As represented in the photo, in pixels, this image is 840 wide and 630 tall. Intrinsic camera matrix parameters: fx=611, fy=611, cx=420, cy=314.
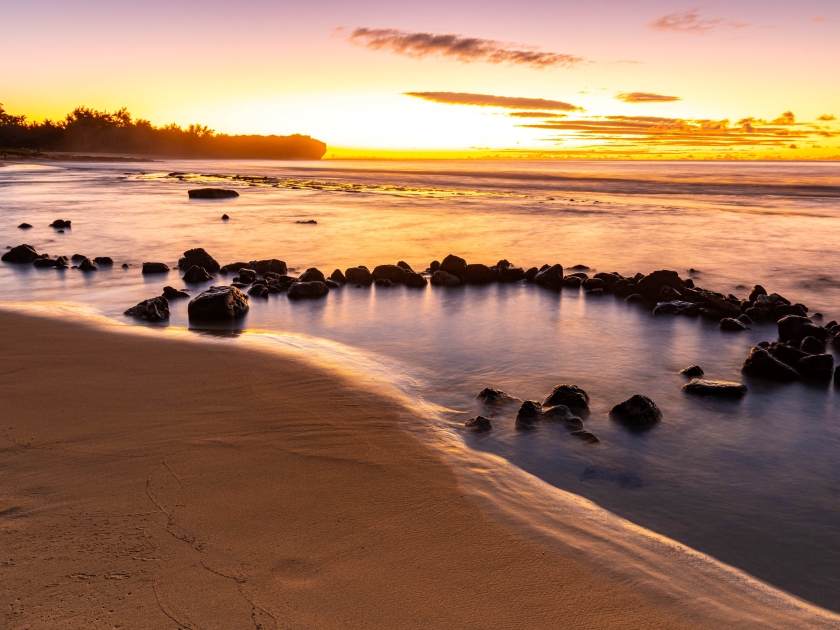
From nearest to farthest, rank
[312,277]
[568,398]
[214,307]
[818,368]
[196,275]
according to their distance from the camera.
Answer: [568,398] → [818,368] → [214,307] → [312,277] → [196,275]

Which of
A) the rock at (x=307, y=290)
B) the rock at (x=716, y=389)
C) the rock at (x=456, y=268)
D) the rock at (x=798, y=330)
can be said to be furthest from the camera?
the rock at (x=456, y=268)

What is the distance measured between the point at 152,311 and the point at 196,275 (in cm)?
334

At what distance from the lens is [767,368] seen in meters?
6.60

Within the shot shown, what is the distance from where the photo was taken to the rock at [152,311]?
26.2ft

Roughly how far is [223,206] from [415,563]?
2631cm

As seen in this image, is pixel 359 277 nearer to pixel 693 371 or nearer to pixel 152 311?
pixel 152 311

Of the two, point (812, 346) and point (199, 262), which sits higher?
point (199, 262)

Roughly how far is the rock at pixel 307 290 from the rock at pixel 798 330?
680cm

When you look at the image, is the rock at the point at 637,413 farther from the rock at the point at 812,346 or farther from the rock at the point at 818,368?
the rock at the point at 812,346

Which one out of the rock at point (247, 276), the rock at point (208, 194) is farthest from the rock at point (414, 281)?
the rock at point (208, 194)

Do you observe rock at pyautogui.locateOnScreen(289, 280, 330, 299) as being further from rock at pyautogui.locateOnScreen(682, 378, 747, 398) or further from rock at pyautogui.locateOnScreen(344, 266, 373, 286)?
rock at pyautogui.locateOnScreen(682, 378, 747, 398)

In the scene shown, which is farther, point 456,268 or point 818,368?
point 456,268

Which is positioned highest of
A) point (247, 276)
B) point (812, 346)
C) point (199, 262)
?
point (199, 262)

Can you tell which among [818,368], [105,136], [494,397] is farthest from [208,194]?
[105,136]
